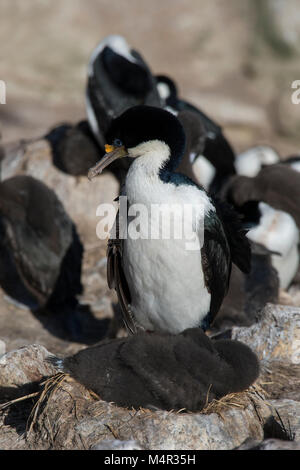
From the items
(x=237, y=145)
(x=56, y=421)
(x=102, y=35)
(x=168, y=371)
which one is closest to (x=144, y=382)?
(x=168, y=371)

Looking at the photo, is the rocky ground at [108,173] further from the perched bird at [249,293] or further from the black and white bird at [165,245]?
the black and white bird at [165,245]

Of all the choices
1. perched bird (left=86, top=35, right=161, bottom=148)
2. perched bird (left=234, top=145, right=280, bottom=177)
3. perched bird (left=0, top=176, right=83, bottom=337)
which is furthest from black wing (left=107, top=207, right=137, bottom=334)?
perched bird (left=234, top=145, right=280, bottom=177)

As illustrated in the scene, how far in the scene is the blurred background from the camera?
16641mm

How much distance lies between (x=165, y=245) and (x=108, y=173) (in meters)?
4.76

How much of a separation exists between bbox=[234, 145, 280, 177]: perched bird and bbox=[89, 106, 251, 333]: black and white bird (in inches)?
192

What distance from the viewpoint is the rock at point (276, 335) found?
5.40 metres

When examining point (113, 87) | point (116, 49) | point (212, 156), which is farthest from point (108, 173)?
point (116, 49)

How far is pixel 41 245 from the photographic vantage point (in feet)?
25.7

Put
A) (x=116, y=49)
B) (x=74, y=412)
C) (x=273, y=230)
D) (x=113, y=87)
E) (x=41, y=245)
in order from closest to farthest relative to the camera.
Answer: (x=74, y=412), (x=41, y=245), (x=273, y=230), (x=113, y=87), (x=116, y=49)

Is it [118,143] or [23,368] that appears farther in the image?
[23,368]

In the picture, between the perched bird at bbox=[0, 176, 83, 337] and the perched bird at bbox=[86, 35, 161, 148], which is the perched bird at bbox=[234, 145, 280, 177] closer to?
the perched bird at bbox=[86, 35, 161, 148]

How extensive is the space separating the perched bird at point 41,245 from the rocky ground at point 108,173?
0.82 feet


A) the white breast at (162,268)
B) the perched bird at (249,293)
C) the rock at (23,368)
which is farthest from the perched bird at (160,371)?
the perched bird at (249,293)

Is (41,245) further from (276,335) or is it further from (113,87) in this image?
(276,335)
